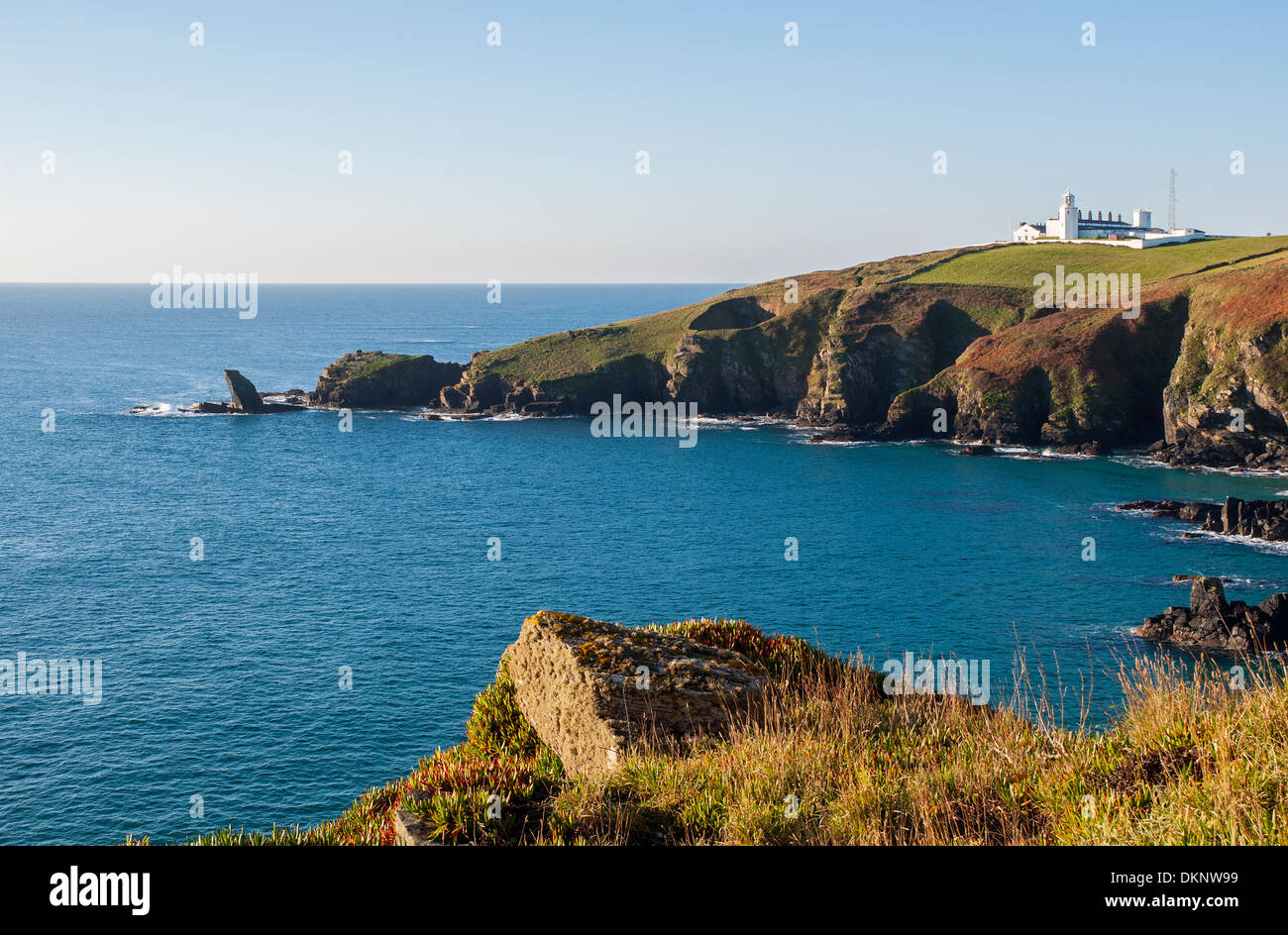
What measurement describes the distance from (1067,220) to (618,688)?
184372 millimetres

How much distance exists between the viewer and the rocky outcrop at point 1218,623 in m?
50.7

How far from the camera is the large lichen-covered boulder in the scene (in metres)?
14.4

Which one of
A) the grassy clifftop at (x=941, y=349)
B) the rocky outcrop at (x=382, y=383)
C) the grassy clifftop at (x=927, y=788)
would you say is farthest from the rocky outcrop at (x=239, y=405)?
the grassy clifftop at (x=927, y=788)

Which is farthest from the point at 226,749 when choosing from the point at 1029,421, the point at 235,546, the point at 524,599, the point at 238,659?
the point at 1029,421

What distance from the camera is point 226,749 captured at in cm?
4388

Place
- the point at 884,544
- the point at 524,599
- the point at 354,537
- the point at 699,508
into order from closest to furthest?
the point at 524,599, the point at 884,544, the point at 354,537, the point at 699,508

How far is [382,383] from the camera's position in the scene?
15562 cm

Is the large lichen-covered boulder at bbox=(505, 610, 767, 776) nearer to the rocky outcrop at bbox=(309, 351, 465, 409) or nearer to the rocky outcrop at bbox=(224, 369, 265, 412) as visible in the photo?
the rocky outcrop at bbox=(224, 369, 265, 412)

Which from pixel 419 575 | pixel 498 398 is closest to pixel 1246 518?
pixel 419 575

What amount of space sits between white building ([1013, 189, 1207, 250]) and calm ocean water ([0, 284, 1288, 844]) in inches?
3288

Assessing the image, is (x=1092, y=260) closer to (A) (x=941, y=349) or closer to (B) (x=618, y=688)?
(A) (x=941, y=349)

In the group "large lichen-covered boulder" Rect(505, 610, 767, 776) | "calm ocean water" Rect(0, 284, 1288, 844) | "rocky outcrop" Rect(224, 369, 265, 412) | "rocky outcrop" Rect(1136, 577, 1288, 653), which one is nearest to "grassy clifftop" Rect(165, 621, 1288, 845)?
"large lichen-covered boulder" Rect(505, 610, 767, 776)
